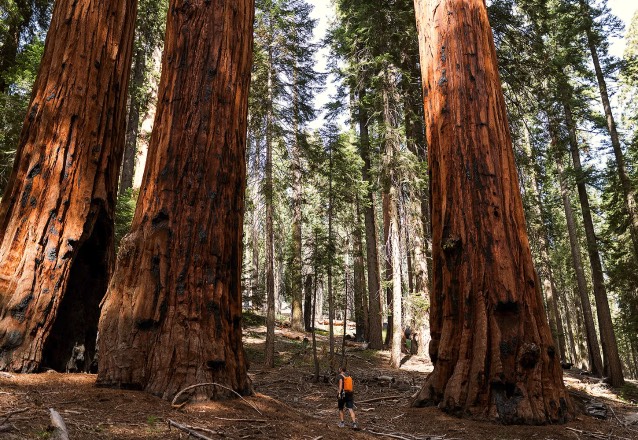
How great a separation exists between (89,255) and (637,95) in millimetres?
25988

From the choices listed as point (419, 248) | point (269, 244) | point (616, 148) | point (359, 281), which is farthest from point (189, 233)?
point (359, 281)

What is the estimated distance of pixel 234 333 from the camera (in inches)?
177

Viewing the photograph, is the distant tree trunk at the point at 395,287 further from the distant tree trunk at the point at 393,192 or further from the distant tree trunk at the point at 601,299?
the distant tree trunk at the point at 601,299

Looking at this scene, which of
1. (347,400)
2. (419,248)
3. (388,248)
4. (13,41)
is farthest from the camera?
(419,248)

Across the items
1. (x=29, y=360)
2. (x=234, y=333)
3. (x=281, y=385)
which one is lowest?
(x=281, y=385)

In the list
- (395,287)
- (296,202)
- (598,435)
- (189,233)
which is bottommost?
(598,435)

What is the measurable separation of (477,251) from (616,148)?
1408 cm

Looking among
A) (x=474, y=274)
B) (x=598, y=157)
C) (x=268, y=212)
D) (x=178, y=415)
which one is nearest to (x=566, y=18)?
(x=598, y=157)

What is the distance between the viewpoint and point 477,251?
5.59 m

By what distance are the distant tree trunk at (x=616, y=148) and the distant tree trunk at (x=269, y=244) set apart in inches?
518

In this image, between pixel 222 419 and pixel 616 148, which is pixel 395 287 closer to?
pixel 616 148

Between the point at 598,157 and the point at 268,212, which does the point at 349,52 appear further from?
the point at 598,157

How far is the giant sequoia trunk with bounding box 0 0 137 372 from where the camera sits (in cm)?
454

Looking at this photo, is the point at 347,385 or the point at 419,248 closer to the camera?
the point at 347,385
